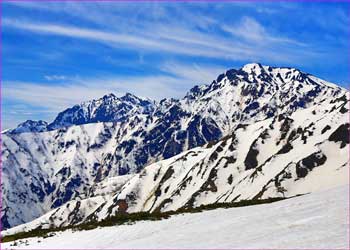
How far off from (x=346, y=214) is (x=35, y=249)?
1741cm

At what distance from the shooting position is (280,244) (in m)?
22.1

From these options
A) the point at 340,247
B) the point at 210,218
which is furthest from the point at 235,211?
the point at 340,247

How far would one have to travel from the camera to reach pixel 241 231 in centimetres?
2672

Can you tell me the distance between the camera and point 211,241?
25062mm

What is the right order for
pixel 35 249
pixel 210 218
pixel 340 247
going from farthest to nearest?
1. pixel 210 218
2. pixel 35 249
3. pixel 340 247

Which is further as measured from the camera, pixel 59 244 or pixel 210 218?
pixel 210 218

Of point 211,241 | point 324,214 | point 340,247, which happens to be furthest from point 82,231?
point 340,247

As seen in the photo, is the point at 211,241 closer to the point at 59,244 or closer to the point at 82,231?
the point at 59,244

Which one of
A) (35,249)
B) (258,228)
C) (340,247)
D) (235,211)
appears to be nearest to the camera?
(340,247)

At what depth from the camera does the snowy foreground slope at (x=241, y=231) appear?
23.1m

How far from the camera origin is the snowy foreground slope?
23.1m

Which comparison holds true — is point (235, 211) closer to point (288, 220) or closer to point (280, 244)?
point (288, 220)

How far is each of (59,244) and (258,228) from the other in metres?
11.7

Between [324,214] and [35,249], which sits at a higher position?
[324,214]
